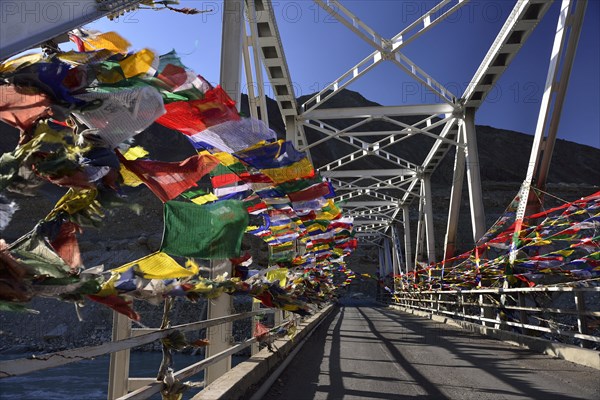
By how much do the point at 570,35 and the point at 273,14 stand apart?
21.7ft

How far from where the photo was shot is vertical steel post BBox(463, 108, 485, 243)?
13984mm

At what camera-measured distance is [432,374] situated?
646 cm

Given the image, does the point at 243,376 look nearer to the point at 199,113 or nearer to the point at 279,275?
the point at 279,275

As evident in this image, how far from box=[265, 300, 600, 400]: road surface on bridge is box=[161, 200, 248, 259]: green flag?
2520 millimetres

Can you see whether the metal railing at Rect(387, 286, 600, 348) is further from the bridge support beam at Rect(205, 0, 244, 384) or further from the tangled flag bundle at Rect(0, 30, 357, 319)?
the tangled flag bundle at Rect(0, 30, 357, 319)

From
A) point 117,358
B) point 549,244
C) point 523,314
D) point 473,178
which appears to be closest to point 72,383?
point 473,178

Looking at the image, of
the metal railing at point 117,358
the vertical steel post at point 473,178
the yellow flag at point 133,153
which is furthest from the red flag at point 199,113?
the vertical steel post at point 473,178

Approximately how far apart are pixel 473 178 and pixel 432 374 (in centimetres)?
953

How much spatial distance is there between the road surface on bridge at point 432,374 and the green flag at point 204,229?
252cm

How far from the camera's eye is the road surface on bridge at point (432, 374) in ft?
17.0

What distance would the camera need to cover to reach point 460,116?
1542 cm

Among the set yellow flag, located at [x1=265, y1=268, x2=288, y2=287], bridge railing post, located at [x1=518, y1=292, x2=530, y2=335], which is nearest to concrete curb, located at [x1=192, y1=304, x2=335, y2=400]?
yellow flag, located at [x1=265, y1=268, x2=288, y2=287]

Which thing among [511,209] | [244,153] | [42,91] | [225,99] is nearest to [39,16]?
[42,91]

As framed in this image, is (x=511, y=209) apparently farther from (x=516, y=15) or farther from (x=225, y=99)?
(x=225, y=99)
